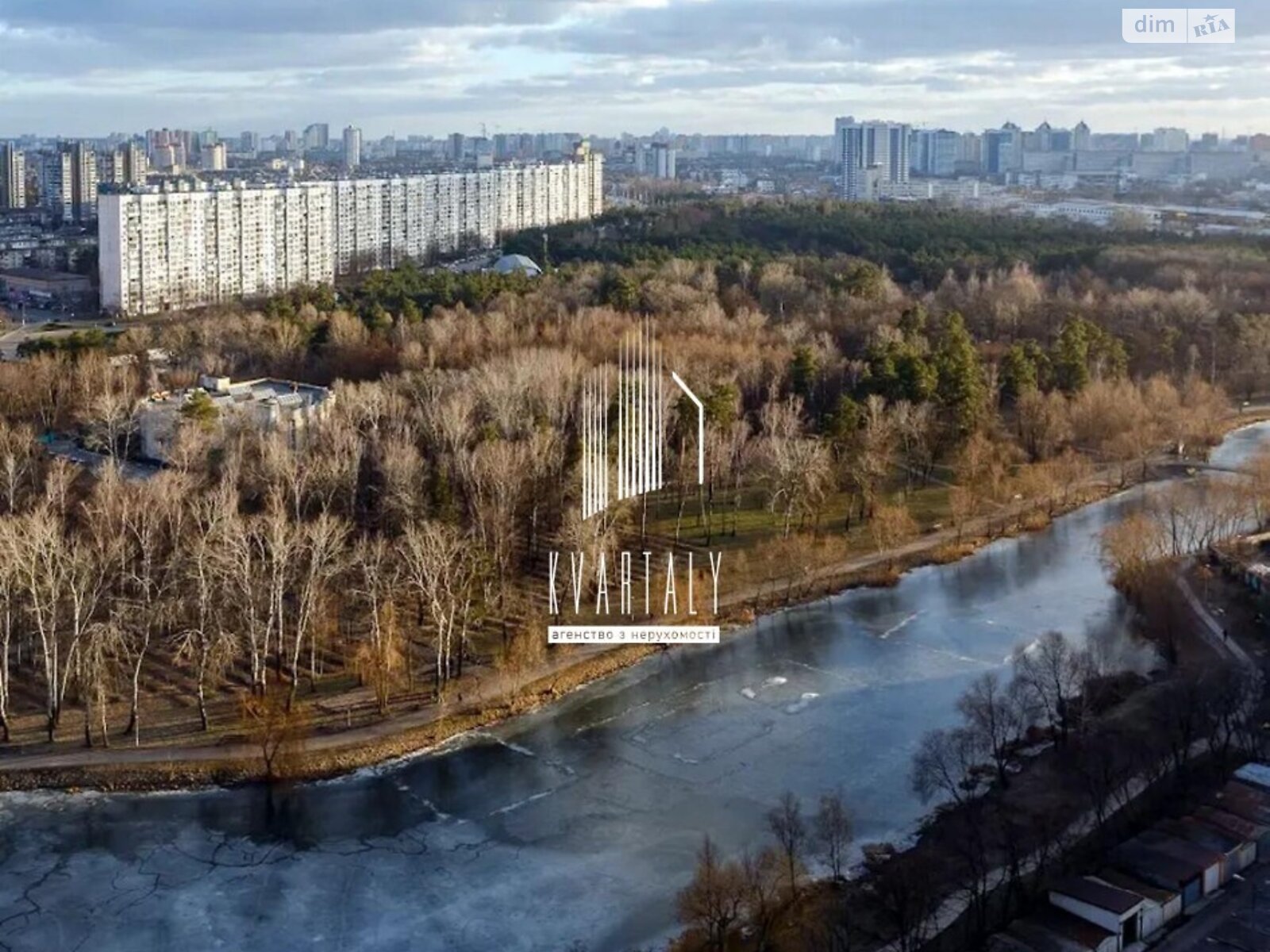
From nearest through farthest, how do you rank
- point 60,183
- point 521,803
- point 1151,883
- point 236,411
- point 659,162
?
point 1151,883 → point 521,803 → point 236,411 → point 60,183 → point 659,162

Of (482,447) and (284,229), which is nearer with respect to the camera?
(482,447)

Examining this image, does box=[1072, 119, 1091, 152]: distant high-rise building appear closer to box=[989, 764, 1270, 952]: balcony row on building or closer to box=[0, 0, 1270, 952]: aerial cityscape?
box=[0, 0, 1270, 952]: aerial cityscape

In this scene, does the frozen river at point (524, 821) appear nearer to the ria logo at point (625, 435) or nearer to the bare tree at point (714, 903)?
the bare tree at point (714, 903)

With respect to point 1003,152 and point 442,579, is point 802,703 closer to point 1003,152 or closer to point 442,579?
point 442,579

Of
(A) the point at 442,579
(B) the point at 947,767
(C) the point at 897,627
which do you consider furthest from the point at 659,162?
(B) the point at 947,767

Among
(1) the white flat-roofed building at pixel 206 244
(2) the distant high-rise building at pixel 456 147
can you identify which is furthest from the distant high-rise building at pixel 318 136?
(1) the white flat-roofed building at pixel 206 244

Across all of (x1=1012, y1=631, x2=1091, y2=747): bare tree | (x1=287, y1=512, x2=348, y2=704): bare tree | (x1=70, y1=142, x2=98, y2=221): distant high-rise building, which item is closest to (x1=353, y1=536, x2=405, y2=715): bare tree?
(x1=287, y1=512, x2=348, y2=704): bare tree

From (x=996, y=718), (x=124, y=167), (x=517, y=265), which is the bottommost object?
(x=996, y=718)
